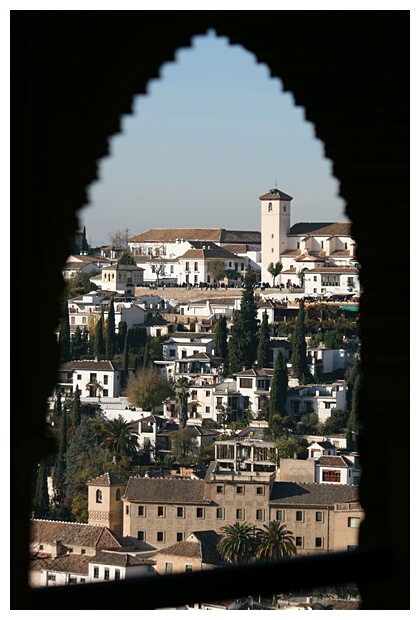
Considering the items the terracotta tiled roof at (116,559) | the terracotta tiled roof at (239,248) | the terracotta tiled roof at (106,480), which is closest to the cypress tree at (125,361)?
the terracotta tiled roof at (106,480)

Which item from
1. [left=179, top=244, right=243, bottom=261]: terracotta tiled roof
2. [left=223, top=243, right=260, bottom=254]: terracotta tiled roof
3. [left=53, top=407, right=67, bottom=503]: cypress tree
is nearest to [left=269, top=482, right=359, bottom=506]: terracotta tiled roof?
[left=53, top=407, right=67, bottom=503]: cypress tree

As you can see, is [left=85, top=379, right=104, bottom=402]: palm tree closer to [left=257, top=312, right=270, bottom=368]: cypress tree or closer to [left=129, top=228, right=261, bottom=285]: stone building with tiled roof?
[left=257, top=312, right=270, bottom=368]: cypress tree

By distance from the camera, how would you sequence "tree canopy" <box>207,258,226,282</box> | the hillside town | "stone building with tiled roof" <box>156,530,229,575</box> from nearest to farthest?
"stone building with tiled roof" <box>156,530,229,575</box> → the hillside town → "tree canopy" <box>207,258,226,282</box>

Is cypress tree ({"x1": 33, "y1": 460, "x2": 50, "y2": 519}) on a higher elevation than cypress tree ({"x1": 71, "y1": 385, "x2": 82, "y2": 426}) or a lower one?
lower

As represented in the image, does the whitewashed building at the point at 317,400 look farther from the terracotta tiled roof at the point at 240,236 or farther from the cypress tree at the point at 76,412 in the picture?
the terracotta tiled roof at the point at 240,236

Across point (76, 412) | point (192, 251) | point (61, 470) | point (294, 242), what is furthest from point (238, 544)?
point (294, 242)

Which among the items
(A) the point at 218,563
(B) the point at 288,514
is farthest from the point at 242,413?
(A) the point at 218,563
